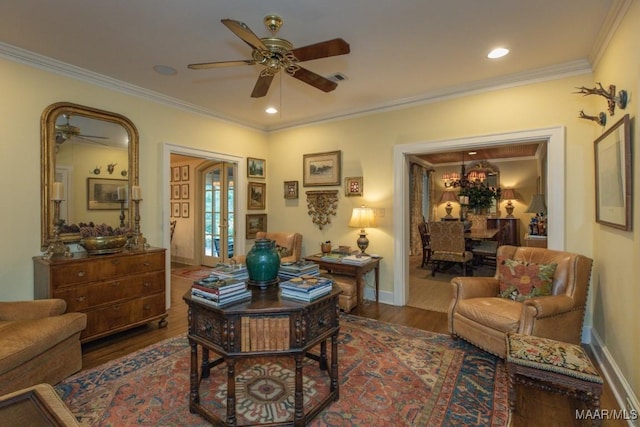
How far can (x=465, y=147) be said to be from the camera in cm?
363

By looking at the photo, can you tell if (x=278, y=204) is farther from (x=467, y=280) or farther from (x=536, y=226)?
(x=536, y=226)

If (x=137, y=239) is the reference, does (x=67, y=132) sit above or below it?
above

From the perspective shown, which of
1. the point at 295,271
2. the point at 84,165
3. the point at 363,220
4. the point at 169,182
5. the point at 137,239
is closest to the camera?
the point at 295,271

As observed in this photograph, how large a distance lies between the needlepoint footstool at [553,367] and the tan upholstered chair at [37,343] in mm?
3038

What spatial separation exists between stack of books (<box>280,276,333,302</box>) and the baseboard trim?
1.95 m

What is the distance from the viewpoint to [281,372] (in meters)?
2.42

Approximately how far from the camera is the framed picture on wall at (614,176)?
6.60ft

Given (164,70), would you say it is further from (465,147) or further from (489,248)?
(489,248)

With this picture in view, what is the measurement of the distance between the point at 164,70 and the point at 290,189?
8.09 feet

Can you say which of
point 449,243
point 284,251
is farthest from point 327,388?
point 449,243

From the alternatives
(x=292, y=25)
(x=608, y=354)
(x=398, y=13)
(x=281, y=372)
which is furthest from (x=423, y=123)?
(x=281, y=372)

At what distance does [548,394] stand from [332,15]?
10.3ft

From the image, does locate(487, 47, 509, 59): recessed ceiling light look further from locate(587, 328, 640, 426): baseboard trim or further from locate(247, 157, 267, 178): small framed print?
locate(247, 157, 267, 178): small framed print

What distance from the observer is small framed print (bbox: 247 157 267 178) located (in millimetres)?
5023
